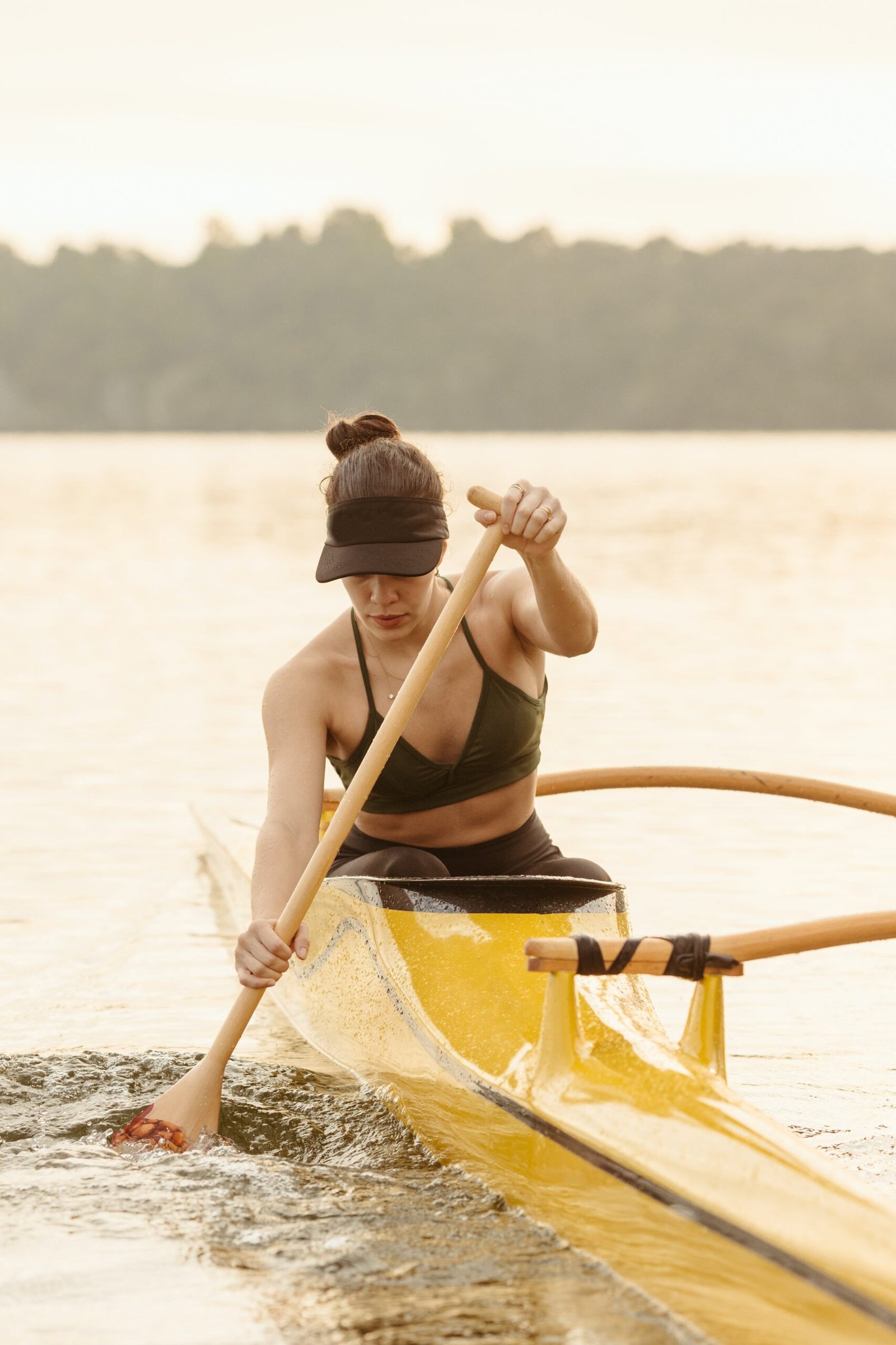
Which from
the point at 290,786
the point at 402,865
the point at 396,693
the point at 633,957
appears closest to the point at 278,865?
the point at 290,786

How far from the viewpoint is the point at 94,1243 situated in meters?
4.15

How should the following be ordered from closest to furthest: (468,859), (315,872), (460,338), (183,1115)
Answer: (315,872) → (183,1115) → (468,859) → (460,338)

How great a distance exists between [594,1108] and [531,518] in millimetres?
1407

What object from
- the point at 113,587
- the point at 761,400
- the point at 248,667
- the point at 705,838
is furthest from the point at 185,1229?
the point at 761,400

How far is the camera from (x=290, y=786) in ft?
16.0

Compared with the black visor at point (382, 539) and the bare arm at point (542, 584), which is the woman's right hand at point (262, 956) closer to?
the black visor at point (382, 539)

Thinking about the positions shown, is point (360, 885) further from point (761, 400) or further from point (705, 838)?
point (761, 400)

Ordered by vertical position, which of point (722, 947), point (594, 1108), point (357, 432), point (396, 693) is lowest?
point (594, 1108)

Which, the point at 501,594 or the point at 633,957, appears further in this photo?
the point at 501,594

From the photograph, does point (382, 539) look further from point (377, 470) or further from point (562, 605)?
point (562, 605)

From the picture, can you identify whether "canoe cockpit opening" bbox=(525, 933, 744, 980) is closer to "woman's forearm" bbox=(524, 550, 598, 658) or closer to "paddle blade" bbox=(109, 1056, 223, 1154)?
"woman's forearm" bbox=(524, 550, 598, 658)

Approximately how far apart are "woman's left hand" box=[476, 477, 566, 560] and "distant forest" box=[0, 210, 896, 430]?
118260mm

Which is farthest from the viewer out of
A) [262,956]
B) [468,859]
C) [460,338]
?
[460,338]

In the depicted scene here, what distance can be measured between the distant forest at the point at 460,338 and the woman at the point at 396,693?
118 metres
